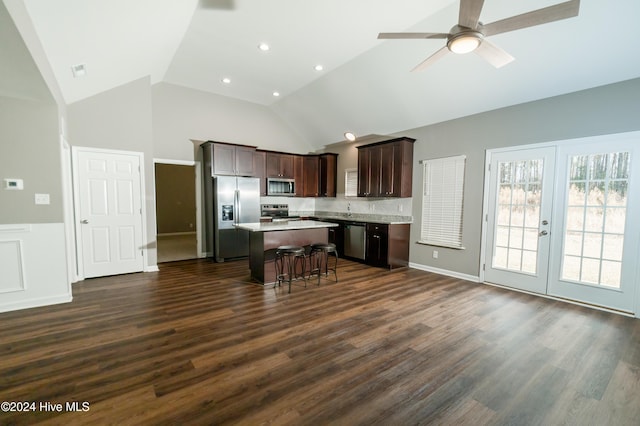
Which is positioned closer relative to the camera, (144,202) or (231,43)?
(231,43)

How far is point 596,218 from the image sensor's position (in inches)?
133

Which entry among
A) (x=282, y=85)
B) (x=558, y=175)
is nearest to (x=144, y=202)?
(x=282, y=85)

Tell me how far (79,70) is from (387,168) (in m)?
4.97

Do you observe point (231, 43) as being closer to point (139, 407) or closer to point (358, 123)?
point (358, 123)

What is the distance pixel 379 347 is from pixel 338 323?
569 millimetres

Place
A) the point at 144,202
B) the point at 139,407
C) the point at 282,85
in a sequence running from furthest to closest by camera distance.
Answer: the point at 282,85 → the point at 144,202 → the point at 139,407

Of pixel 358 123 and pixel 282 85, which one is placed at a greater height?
pixel 282 85

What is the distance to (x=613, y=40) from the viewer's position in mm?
2832

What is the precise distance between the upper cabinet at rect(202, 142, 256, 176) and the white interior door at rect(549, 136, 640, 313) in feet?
17.7

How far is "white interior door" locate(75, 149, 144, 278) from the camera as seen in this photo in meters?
4.29

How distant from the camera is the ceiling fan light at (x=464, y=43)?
218 centimetres

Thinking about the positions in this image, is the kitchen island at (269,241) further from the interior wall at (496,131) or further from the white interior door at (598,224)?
the white interior door at (598,224)

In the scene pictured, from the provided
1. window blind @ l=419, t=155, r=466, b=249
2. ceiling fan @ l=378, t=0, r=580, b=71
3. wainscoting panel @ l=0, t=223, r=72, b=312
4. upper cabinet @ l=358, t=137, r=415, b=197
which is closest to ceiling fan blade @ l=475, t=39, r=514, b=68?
ceiling fan @ l=378, t=0, r=580, b=71

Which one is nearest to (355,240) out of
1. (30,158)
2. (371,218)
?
(371,218)
